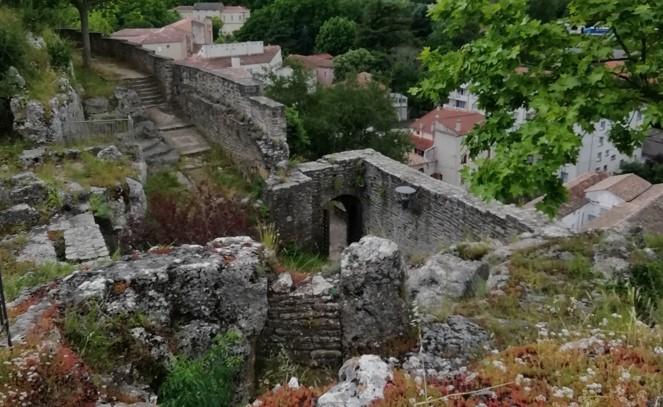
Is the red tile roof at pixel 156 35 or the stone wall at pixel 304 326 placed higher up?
the red tile roof at pixel 156 35

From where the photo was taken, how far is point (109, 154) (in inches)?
435

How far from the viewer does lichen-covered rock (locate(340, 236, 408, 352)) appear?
547 centimetres

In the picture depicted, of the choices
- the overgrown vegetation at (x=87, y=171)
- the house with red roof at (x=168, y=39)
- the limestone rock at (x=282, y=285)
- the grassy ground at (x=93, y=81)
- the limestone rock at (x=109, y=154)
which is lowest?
the limestone rock at (x=282, y=285)

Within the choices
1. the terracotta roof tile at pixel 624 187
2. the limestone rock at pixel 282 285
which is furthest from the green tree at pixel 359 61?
the limestone rock at pixel 282 285

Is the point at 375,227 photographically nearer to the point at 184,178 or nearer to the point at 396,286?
the point at 184,178

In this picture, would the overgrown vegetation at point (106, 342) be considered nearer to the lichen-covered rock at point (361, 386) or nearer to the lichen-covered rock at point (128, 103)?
the lichen-covered rock at point (361, 386)

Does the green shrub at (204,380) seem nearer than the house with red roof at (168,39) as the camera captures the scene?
Yes

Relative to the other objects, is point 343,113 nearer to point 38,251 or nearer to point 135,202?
point 135,202

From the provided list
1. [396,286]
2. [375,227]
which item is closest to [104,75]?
[375,227]

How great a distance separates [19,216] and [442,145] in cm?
3855

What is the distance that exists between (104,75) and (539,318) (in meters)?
15.7

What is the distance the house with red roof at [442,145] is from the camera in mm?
43438

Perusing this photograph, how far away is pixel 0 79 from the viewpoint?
37.2ft

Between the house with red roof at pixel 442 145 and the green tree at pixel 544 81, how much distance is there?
121ft
